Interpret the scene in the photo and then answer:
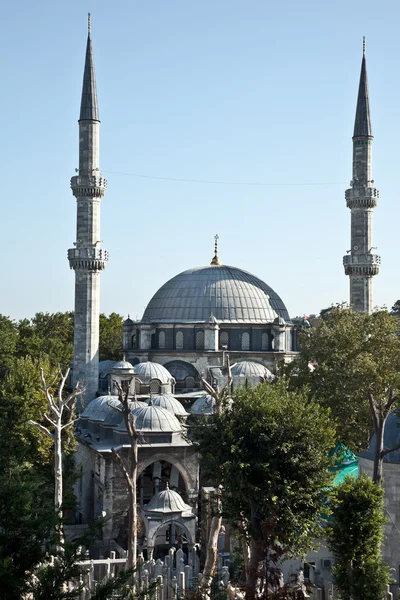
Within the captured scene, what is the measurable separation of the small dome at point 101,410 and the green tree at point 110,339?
2059 cm

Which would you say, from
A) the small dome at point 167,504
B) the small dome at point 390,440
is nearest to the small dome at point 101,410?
the small dome at point 167,504

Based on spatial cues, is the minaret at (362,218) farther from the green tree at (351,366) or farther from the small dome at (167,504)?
the small dome at (167,504)

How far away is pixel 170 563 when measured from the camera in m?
22.7

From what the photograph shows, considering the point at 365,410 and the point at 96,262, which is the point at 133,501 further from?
the point at 96,262

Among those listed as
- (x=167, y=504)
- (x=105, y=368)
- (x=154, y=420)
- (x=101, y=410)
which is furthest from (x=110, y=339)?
(x=167, y=504)

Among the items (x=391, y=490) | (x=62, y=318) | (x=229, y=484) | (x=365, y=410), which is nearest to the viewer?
(x=229, y=484)

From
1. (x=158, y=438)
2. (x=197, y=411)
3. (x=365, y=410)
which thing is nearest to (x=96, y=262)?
(x=197, y=411)

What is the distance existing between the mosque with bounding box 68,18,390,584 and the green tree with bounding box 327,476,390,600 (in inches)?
527

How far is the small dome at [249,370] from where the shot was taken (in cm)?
4023

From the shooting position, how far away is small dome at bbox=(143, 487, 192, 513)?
27.0 metres

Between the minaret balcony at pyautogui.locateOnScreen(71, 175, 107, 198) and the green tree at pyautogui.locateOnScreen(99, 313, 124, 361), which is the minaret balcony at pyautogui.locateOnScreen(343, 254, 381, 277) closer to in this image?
the minaret balcony at pyautogui.locateOnScreen(71, 175, 107, 198)

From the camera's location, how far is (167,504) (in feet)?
89.1

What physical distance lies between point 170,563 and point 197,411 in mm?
12743

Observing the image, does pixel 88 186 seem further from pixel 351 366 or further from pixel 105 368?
pixel 351 366
